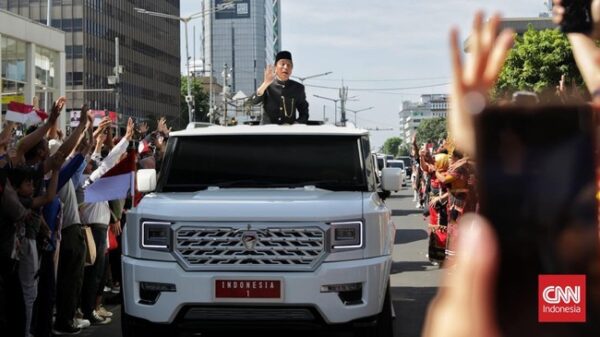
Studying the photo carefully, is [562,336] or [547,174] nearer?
[547,174]

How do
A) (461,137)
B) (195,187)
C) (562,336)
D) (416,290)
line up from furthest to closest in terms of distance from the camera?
(416,290) → (195,187) → (562,336) → (461,137)

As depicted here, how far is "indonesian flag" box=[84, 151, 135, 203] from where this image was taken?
29.6 ft

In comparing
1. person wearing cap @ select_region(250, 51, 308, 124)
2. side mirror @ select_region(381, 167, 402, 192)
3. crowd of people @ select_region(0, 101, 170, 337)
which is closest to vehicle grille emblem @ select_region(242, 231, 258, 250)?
side mirror @ select_region(381, 167, 402, 192)

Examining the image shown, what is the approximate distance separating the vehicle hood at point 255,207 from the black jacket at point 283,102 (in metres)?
2.87

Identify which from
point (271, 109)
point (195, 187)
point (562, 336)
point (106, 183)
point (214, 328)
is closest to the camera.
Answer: point (562, 336)

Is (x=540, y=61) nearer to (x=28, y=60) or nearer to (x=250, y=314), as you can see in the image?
(x=28, y=60)

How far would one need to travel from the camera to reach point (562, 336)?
1.65m

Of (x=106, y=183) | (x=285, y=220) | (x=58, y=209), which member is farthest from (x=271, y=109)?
(x=285, y=220)

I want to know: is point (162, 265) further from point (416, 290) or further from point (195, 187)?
point (416, 290)

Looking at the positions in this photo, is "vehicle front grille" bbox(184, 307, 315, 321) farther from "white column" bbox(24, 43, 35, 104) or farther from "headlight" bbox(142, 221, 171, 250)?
"white column" bbox(24, 43, 35, 104)

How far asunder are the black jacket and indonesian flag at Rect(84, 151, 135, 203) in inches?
60.5

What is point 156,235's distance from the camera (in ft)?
22.4

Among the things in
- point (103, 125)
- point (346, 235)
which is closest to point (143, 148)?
point (103, 125)

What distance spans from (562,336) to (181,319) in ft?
16.9
